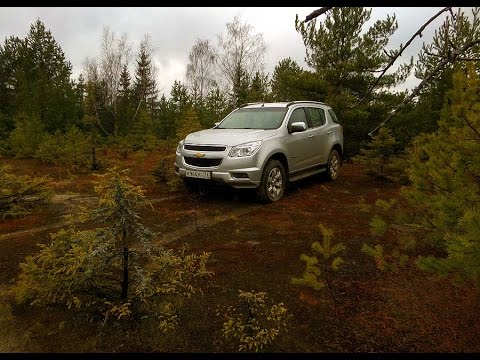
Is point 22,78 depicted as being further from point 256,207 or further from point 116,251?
point 116,251

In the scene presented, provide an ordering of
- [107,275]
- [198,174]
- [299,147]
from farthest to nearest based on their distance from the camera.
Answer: [299,147], [198,174], [107,275]

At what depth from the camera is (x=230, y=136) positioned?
654 centimetres

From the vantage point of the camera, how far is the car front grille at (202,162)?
628 centimetres

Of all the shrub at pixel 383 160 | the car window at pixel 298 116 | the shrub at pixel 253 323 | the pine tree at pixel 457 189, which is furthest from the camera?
the shrub at pixel 383 160

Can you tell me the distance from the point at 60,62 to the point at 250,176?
23808mm

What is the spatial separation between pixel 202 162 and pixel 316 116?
3.42 metres

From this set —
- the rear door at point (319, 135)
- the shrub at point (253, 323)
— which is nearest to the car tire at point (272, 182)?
the rear door at point (319, 135)

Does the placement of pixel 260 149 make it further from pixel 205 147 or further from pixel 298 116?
pixel 298 116

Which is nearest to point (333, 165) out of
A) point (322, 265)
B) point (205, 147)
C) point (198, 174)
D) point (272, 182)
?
point (272, 182)

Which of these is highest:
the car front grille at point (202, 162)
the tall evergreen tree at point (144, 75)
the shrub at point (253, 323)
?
the tall evergreen tree at point (144, 75)

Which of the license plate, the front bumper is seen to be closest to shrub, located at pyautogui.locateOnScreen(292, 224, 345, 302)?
the front bumper

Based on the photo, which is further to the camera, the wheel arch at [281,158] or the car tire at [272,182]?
the wheel arch at [281,158]

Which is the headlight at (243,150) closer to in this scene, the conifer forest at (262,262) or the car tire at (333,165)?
the conifer forest at (262,262)
